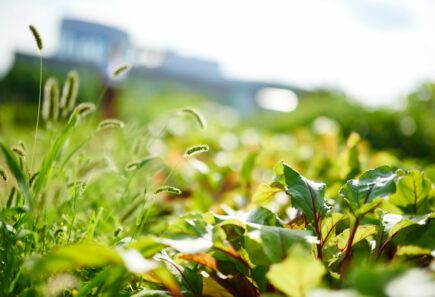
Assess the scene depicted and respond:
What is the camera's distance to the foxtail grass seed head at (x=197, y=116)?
1.20m

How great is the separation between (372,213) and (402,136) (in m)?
4.17

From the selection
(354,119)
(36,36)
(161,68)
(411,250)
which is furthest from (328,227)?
(161,68)

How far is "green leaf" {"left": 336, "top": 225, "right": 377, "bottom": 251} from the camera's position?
0.97 metres

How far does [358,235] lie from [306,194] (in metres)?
0.15

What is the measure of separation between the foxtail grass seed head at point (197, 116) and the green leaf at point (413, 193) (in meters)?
0.50

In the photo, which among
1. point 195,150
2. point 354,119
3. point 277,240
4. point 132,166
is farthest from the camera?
point 354,119

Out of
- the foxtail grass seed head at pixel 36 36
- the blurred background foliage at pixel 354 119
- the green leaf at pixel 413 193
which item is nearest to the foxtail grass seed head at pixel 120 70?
the foxtail grass seed head at pixel 36 36

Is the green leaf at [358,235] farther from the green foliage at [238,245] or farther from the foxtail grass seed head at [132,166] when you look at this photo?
the foxtail grass seed head at [132,166]

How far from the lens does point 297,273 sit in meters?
0.69

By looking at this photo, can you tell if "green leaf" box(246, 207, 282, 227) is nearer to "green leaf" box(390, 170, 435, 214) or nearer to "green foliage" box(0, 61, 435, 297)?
"green foliage" box(0, 61, 435, 297)

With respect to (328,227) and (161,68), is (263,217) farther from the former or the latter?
(161,68)

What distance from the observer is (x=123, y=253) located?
65cm

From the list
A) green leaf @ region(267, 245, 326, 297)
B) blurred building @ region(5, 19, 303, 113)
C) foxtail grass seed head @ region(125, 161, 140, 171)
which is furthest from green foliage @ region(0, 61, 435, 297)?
blurred building @ region(5, 19, 303, 113)

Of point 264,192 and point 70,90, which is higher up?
point 70,90
